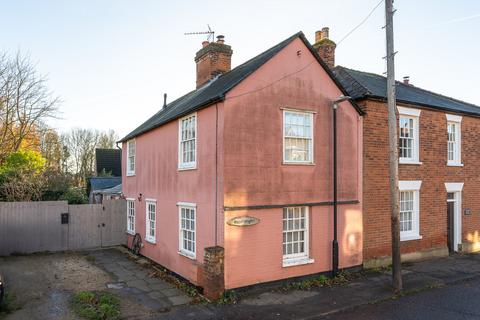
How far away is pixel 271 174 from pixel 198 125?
8.95 ft

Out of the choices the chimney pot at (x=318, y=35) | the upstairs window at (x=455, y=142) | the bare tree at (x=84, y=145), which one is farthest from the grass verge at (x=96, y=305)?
the bare tree at (x=84, y=145)

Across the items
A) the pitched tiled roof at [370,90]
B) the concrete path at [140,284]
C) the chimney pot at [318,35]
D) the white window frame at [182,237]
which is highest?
the chimney pot at [318,35]

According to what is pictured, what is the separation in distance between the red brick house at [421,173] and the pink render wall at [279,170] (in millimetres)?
831

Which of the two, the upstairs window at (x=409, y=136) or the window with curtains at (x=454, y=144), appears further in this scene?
the window with curtains at (x=454, y=144)

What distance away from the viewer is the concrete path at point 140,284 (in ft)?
32.5

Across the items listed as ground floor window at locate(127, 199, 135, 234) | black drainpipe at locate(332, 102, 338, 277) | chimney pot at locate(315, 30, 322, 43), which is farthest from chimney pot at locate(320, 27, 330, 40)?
ground floor window at locate(127, 199, 135, 234)

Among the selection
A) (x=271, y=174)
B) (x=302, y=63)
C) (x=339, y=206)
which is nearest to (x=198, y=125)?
(x=271, y=174)

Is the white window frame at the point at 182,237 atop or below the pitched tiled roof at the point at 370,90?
below

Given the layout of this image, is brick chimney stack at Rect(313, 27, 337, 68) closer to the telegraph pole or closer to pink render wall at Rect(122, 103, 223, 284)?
the telegraph pole

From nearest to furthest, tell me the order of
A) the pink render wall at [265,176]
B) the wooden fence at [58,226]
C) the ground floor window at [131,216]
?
the pink render wall at [265,176]
the wooden fence at [58,226]
the ground floor window at [131,216]

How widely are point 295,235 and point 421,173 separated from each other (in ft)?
21.0

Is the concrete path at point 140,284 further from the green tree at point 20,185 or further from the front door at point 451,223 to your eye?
the front door at point 451,223

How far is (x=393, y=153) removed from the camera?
1032cm

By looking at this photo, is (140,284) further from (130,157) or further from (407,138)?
(407,138)
